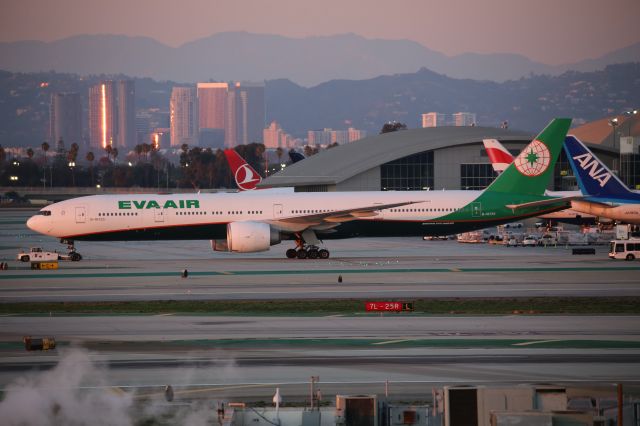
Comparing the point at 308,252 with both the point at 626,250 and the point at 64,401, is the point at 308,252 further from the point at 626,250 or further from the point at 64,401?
the point at 64,401

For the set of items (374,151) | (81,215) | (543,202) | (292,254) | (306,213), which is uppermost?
(374,151)

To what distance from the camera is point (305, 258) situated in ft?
182

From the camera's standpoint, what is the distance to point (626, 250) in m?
52.4

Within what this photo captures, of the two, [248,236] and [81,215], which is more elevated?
[81,215]

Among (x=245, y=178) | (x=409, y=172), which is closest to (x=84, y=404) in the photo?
(x=245, y=178)

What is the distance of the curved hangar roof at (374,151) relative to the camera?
100 metres

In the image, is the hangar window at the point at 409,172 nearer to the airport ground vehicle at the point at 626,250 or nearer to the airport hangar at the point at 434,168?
the airport hangar at the point at 434,168

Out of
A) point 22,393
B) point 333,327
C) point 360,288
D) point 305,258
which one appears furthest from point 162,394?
point 305,258

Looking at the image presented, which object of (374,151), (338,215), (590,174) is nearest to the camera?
(338,215)

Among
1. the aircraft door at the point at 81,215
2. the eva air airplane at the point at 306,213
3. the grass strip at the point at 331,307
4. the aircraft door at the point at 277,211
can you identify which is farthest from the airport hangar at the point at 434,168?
the grass strip at the point at 331,307

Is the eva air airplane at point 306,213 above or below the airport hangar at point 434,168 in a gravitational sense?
below

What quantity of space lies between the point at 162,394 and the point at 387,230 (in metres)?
36.1

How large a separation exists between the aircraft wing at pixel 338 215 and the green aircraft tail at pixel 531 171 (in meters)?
6.32

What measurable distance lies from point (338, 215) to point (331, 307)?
20069 millimetres
